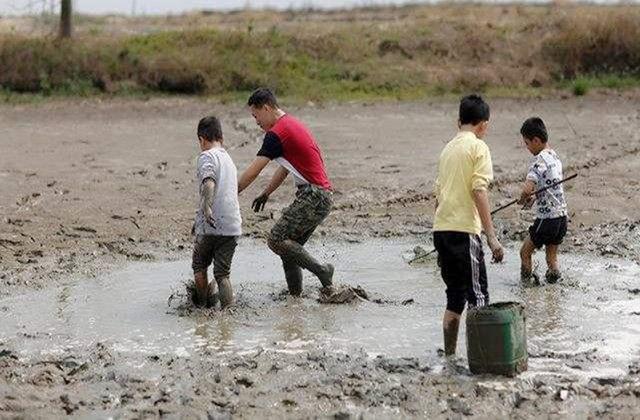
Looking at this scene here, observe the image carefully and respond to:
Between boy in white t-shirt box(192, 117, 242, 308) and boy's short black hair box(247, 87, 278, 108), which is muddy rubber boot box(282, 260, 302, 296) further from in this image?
boy's short black hair box(247, 87, 278, 108)

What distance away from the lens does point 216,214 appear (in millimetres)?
10000

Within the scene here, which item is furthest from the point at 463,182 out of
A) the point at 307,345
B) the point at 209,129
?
the point at 209,129

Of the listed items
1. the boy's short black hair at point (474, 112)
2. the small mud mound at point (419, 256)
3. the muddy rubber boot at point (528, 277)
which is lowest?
the small mud mound at point (419, 256)

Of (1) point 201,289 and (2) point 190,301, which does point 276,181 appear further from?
(2) point 190,301

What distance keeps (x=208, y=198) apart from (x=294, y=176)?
88 centimetres

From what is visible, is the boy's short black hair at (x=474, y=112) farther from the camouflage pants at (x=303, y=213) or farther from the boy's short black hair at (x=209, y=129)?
the boy's short black hair at (x=209, y=129)

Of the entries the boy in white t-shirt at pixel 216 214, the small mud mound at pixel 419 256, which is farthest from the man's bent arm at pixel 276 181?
the small mud mound at pixel 419 256

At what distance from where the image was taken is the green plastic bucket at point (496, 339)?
7898 millimetres

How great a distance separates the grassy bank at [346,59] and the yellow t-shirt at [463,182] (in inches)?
702

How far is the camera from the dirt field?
24.6ft

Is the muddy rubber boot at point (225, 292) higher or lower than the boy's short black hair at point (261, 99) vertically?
lower

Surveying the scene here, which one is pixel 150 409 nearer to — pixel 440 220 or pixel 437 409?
pixel 437 409

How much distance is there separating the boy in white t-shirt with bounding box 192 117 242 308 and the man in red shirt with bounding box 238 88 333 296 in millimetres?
189

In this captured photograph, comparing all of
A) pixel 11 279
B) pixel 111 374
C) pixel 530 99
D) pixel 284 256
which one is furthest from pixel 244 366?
pixel 530 99
